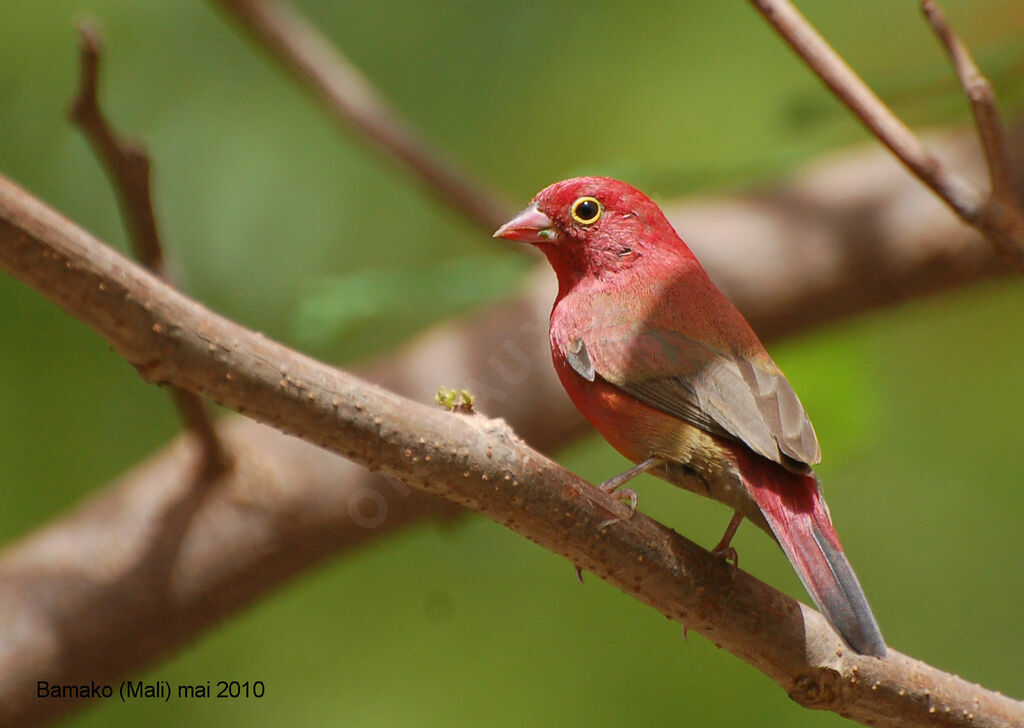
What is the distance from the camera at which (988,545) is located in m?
6.73

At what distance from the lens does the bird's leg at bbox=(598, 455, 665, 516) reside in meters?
2.29

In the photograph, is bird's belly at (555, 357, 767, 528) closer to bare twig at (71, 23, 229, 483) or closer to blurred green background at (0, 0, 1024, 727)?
bare twig at (71, 23, 229, 483)

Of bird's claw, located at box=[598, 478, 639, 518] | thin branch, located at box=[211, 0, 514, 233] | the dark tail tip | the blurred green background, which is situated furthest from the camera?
the blurred green background

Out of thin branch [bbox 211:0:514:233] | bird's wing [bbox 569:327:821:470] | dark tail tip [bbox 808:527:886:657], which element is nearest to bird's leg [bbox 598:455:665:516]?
bird's wing [bbox 569:327:821:470]

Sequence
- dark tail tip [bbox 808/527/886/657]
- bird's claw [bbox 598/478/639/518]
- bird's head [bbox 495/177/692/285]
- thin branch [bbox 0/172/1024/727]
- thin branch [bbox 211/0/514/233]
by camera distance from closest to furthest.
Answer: thin branch [bbox 0/172/1024/727], dark tail tip [bbox 808/527/886/657], bird's claw [bbox 598/478/639/518], bird's head [bbox 495/177/692/285], thin branch [bbox 211/0/514/233]

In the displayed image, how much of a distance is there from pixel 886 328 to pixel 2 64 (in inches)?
225

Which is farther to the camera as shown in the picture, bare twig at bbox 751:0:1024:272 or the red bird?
bare twig at bbox 751:0:1024:272

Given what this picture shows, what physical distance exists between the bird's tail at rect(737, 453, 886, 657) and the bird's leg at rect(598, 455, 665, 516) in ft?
0.64

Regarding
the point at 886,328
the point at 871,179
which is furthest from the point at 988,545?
the point at 871,179

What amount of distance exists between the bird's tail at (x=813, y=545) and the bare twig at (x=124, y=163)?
1625mm

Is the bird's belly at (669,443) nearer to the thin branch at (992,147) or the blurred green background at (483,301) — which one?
the thin branch at (992,147)

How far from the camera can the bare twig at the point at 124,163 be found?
101 inches

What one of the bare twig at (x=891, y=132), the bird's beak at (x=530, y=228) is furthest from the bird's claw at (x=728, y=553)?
the bare twig at (x=891, y=132)

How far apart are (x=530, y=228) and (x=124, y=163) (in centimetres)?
104
